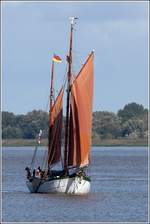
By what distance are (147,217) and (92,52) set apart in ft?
40.8

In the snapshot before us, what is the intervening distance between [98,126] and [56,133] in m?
124

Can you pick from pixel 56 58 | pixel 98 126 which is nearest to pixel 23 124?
pixel 98 126

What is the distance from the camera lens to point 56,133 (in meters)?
63.7

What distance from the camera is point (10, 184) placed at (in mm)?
72125

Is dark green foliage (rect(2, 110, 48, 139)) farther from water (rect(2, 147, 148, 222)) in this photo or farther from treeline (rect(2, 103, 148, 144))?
water (rect(2, 147, 148, 222))

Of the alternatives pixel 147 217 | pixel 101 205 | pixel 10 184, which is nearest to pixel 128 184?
pixel 10 184

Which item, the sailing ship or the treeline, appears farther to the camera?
the treeline

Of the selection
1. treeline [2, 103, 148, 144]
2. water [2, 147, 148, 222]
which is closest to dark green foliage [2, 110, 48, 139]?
treeline [2, 103, 148, 144]

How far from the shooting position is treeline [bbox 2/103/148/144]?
182 meters

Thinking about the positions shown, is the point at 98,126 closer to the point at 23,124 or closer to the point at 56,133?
the point at 23,124

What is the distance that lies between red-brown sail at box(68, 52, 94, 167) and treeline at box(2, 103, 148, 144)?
375 ft

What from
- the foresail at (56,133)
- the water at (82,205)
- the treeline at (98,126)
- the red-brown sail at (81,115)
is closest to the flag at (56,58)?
the foresail at (56,133)

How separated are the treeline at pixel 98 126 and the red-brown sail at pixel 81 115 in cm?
11431

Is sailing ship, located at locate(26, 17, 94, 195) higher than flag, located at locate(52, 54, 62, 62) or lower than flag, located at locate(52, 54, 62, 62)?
lower
